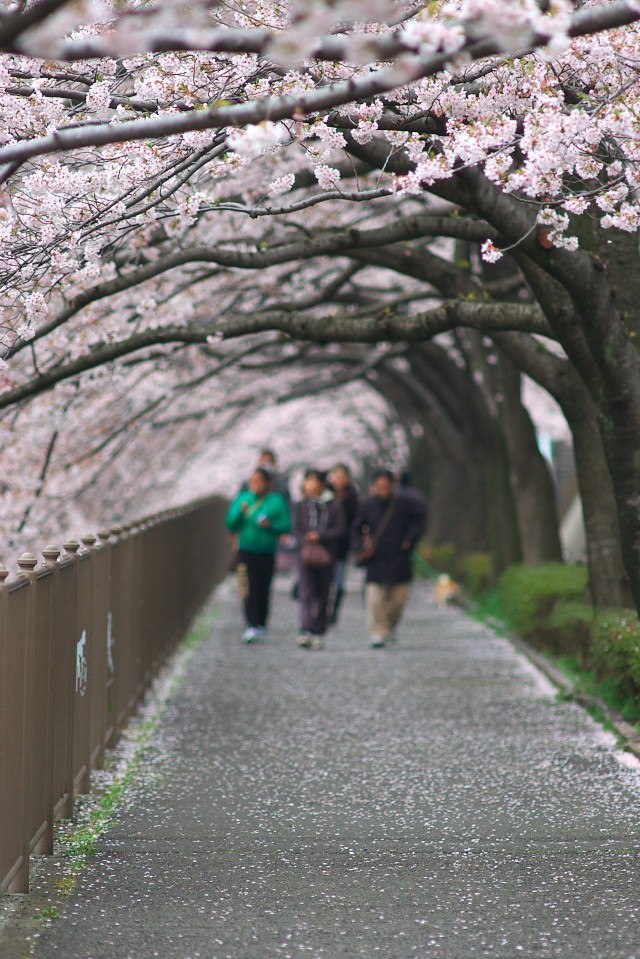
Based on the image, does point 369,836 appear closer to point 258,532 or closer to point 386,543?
point 386,543

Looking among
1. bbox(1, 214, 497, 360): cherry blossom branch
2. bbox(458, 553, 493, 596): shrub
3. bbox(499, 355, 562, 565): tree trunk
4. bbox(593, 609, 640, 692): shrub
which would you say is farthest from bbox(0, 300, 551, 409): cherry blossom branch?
bbox(458, 553, 493, 596): shrub

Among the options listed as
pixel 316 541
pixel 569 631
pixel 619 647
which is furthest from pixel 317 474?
pixel 619 647

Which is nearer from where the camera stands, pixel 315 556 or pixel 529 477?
pixel 315 556

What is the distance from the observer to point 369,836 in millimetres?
6520

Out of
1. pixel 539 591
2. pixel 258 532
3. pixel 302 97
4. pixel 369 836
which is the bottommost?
pixel 369 836

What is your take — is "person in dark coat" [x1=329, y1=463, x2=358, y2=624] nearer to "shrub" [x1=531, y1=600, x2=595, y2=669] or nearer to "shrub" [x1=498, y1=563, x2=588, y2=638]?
"shrub" [x1=498, y1=563, x2=588, y2=638]

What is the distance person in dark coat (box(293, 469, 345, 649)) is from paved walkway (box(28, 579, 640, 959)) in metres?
3.82

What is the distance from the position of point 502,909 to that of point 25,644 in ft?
6.88

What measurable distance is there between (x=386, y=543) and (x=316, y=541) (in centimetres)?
79

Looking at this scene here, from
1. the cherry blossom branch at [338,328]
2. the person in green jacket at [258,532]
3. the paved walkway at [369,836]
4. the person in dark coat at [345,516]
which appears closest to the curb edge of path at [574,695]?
the paved walkway at [369,836]

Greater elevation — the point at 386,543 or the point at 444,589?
the point at 386,543

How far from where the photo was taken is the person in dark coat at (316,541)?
15530mm

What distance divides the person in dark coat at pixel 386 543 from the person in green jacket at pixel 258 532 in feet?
2.99

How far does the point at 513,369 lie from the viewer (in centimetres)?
1628
